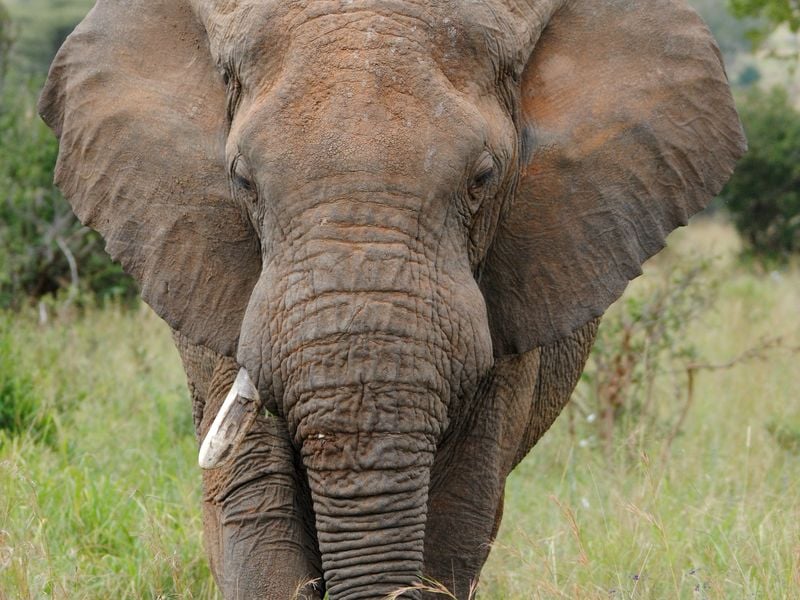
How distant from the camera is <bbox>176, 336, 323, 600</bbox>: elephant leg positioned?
12.4 feet

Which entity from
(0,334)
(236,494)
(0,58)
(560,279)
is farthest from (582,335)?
(0,58)

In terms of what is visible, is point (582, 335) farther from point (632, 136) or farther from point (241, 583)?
point (241, 583)

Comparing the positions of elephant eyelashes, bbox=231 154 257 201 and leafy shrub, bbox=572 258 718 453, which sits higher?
elephant eyelashes, bbox=231 154 257 201

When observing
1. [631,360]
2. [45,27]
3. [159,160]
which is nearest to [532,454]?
[631,360]

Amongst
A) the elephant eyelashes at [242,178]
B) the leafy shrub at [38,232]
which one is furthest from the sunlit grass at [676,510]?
the leafy shrub at [38,232]

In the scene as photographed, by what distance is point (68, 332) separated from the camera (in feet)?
25.2

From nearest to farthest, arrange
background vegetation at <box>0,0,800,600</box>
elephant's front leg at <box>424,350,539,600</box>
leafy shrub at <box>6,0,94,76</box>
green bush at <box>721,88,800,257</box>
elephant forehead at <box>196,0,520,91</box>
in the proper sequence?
elephant forehead at <box>196,0,520,91</box>
elephant's front leg at <box>424,350,539,600</box>
background vegetation at <box>0,0,800,600</box>
green bush at <box>721,88,800,257</box>
leafy shrub at <box>6,0,94,76</box>

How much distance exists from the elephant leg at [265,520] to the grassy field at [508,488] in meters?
0.50

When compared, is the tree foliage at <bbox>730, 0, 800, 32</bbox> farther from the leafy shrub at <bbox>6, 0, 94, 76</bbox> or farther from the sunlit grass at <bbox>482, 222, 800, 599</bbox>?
the leafy shrub at <bbox>6, 0, 94, 76</bbox>

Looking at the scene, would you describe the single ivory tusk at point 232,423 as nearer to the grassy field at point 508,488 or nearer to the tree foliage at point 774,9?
the grassy field at point 508,488

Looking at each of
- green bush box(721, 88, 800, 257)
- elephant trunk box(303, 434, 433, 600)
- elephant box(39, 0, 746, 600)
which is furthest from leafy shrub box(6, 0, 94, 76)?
elephant trunk box(303, 434, 433, 600)

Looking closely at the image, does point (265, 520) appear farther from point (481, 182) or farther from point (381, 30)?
point (381, 30)

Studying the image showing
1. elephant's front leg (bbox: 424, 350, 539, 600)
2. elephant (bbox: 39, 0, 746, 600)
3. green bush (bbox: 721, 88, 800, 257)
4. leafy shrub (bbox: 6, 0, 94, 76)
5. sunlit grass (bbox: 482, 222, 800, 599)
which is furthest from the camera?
leafy shrub (bbox: 6, 0, 94, 76)

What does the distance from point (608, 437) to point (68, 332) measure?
2.74 meters
